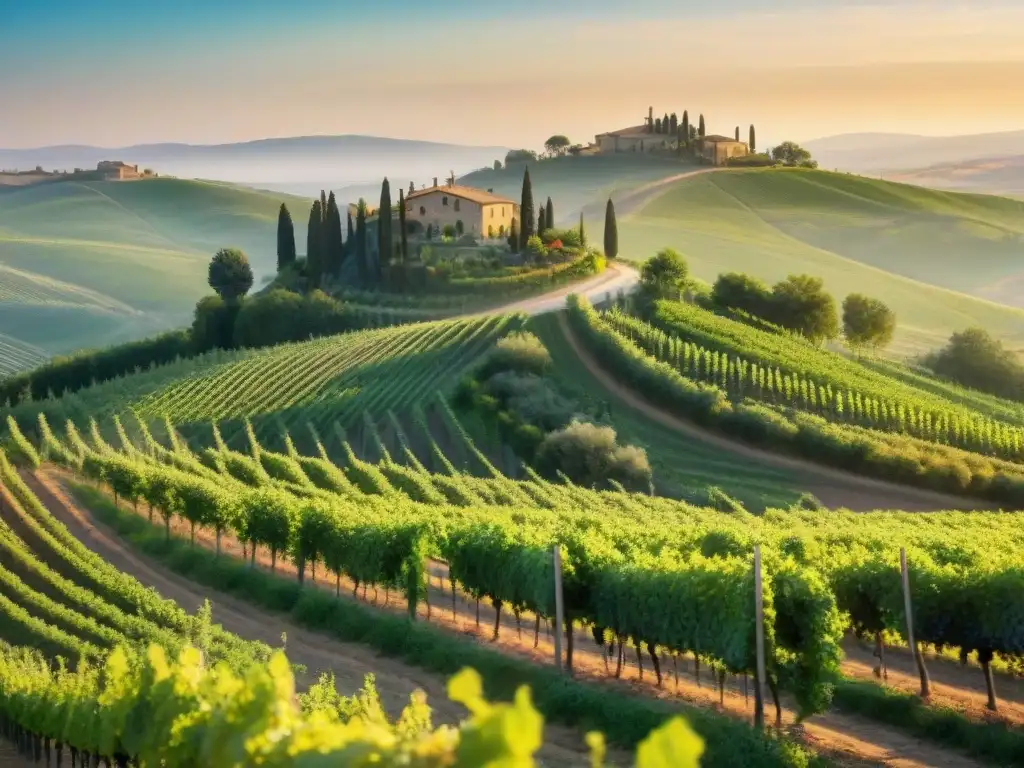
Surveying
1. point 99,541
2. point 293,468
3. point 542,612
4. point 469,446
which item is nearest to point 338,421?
point 469,446

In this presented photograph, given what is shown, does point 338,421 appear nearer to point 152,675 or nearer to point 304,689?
point 304,689

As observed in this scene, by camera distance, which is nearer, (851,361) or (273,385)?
(273,385)

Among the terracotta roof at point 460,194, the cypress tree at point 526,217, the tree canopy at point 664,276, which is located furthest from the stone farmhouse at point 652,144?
the tree canopy at point 664,276

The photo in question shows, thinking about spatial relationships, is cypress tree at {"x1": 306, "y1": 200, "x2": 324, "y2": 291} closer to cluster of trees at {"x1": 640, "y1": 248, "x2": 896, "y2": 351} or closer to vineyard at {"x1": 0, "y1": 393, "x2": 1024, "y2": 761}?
cluster of trees at {"x1": 640, "y1": 248, "x2": 896, "y2": 351}

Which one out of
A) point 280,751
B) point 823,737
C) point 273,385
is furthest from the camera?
point 273,385

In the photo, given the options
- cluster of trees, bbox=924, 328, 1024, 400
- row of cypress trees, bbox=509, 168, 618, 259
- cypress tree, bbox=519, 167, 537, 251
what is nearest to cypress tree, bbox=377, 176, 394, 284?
row of cypress trees, bbox=509, 168, 618, 259
